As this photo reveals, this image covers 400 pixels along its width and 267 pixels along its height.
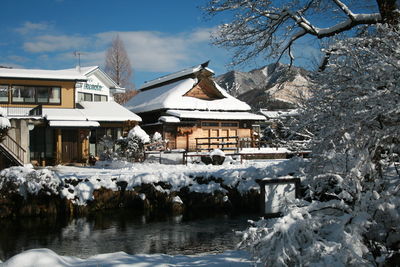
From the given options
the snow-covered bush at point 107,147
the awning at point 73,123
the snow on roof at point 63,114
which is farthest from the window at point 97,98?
the awning at point 73,123

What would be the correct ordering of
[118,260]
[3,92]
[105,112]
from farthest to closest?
[105,112] → [3,92] → [118,260]

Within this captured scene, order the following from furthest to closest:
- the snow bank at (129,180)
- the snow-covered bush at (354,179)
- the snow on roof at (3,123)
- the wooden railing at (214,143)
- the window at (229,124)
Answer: the window at (229,124), the wooden railing at (214,143), the snow on roof at (3,123), the snow bank at (129,180), the snow-covered bush at (354,179)

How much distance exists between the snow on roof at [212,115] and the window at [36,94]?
8477 millimetres

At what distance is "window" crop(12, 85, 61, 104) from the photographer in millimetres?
24156

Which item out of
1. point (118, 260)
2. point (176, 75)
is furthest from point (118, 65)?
point (118, 260)

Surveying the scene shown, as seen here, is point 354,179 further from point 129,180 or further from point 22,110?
point 22,110

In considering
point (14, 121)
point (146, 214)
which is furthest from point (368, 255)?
point (14, 121)

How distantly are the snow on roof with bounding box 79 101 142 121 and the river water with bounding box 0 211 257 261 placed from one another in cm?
1192

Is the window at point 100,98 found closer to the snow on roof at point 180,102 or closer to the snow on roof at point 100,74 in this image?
the snow on roof at point 100,74

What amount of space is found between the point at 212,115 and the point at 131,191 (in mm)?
15920

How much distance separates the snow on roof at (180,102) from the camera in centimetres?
3100

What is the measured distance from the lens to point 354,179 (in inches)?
165

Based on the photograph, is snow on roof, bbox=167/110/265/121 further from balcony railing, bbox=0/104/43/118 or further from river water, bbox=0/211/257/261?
river water, bbox=0/211/257/261

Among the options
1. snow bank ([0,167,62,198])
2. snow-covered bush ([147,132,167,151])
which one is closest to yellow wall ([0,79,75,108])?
snow-covered bush ([147,132,167,151])
